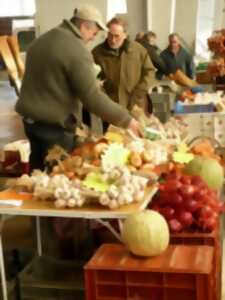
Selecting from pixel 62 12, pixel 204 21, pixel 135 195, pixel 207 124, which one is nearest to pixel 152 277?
pixel 135 195

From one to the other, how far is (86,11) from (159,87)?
317cm

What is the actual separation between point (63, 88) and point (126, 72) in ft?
6.36

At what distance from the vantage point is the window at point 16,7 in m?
14.6

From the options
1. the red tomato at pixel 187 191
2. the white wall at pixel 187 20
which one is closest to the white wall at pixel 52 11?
the white wall at pixel 187 20

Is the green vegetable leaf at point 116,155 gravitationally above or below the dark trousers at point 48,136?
above

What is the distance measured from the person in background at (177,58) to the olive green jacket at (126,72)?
2839 millimetres

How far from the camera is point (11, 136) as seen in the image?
Result: 7891mm

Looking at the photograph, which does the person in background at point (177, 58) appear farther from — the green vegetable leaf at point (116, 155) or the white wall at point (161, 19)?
the green vegetable leaf at point (116, 155)

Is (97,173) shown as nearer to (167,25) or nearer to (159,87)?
(159,87)

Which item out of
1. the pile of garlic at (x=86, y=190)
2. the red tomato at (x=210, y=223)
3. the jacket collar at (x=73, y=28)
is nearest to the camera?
the pile of garlic at (x=86, y=190)

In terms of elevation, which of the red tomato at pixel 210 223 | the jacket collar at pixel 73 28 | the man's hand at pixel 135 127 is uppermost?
the jacket collar at pixel 73 28

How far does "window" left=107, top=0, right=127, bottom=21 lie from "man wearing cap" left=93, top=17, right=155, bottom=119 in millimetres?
4746

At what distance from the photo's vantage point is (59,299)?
2.75m

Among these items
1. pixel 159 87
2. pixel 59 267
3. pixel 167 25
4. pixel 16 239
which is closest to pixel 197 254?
pixel 59 267
